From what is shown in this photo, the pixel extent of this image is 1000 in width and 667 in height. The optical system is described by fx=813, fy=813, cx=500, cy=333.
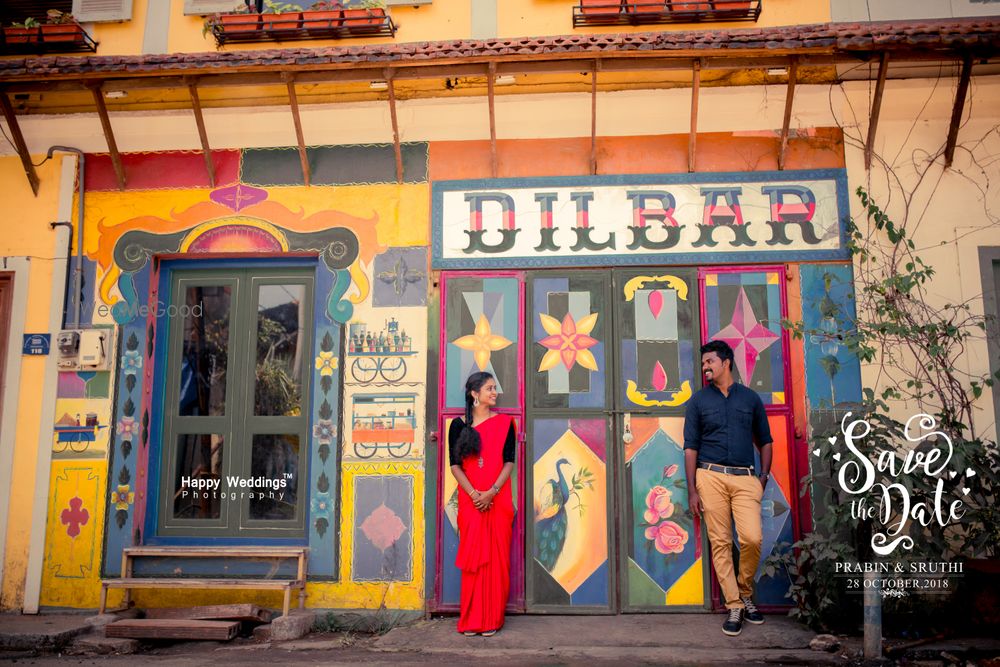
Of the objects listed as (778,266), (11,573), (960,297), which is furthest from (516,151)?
(11,573)

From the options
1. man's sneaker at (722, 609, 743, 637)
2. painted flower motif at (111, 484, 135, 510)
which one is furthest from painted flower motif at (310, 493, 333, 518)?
man's sneaker at (722, 609, 743, 637)

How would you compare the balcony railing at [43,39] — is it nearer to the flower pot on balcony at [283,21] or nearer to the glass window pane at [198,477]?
the flower pot on balcony at [283,21]

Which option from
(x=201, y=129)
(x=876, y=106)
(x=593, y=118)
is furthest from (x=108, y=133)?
(x=876, y=106)

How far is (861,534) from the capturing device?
565cm

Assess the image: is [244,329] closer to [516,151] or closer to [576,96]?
[516,151]

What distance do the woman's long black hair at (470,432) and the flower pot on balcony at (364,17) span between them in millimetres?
3235

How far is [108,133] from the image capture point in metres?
6.83

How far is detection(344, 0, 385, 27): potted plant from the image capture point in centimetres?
701

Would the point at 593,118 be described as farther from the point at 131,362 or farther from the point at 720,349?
the point at 131,362

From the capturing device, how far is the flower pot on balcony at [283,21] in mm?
7090

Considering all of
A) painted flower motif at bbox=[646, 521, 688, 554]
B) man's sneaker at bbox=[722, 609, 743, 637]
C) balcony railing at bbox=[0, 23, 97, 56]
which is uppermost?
balcony railing at bbox=[0, 23, 97, 56]

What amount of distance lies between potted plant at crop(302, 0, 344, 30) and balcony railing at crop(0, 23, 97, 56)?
2045mm

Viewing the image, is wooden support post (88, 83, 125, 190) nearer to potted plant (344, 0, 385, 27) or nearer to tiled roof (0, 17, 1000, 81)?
tiled roof (0, 17, 1000, 81)

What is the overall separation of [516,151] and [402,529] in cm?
327
